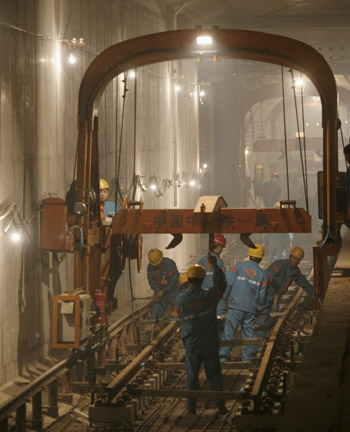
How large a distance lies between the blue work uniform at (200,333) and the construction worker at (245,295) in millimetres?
2014

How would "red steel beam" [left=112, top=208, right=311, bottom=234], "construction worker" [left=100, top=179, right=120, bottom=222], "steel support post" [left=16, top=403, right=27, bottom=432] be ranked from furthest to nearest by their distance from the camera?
"construction worker" [left=100, top=179, right=120, bottom=222] < "red steel beam" [left=112, top=208, right=311, bottom=234] < "steel support post" [left=16, top=403, right=27, bottom=432]

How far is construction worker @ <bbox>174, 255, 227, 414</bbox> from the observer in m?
8.59

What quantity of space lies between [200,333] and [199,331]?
3 cm

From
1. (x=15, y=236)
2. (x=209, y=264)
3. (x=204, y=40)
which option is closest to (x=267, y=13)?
(x=209, y=264)

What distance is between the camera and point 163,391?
8.09m

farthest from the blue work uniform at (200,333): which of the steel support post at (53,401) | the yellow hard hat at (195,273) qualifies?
the steel support post at (53,401)

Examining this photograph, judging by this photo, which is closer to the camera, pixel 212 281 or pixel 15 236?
pixel 15 236

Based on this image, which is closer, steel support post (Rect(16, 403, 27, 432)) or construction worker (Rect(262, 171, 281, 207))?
steel support post (Rect(16, 403, 27, 432))

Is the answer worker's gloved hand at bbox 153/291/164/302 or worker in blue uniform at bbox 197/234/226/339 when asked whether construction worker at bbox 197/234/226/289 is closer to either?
worker in blue uniform at bbox 197/234/226/339

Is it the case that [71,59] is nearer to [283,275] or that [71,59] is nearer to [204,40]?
[204,40]

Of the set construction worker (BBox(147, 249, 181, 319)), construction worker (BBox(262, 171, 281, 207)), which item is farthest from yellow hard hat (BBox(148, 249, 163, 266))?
construction worker (BBox(262, 171, 281, 207))

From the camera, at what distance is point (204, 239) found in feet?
84.9

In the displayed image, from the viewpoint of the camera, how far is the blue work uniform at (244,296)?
1082 centimetres

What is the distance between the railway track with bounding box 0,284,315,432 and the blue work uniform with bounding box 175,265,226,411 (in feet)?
1.06
